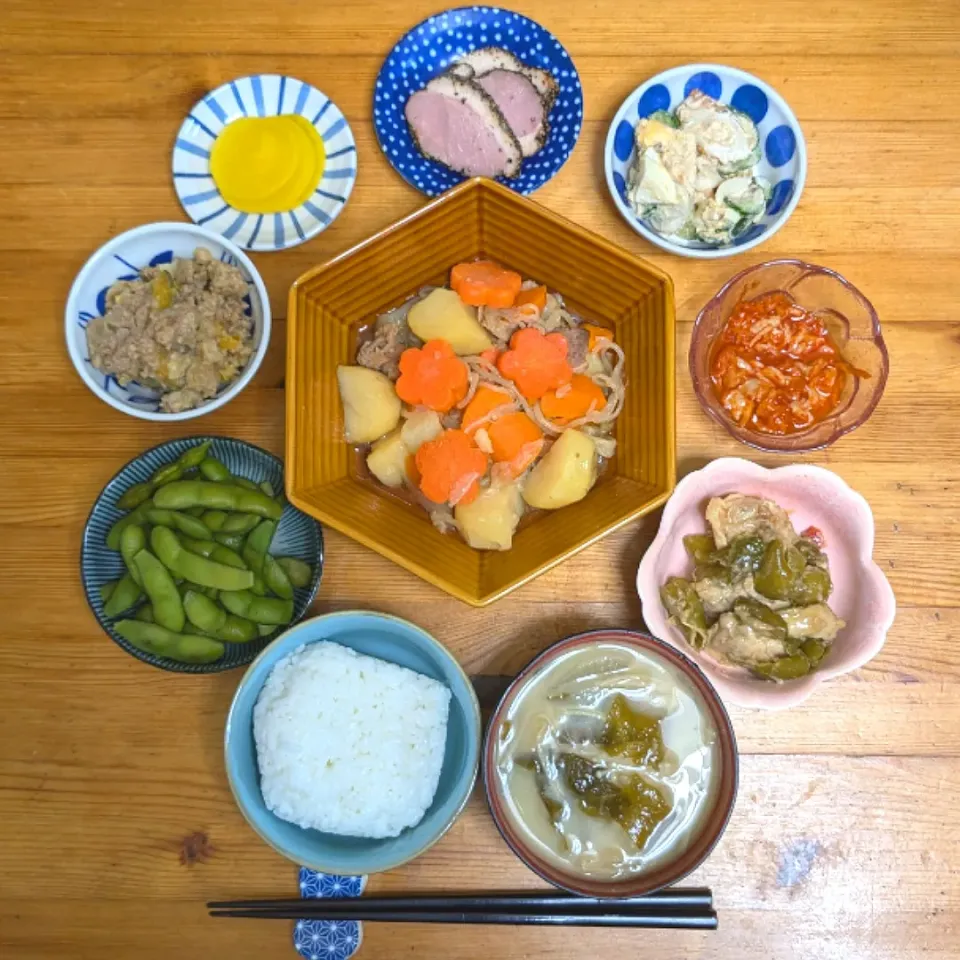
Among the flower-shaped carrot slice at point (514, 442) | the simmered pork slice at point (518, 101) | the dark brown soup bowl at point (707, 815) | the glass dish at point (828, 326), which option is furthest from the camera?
the simmered pork slice at point (518, 101)

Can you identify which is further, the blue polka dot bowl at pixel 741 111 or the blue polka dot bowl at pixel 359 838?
the blue polka dot bowl at pixel 741 111

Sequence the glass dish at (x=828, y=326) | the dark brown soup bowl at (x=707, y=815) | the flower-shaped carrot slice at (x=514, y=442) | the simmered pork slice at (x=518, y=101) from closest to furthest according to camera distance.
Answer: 1. the dark brown soup bowl at (x=707, y=815)
2. the flower-shaped carrot slice at (x=514, y=442)
3. the glass dish at (x=828, y=326)
4. the simmered pork slice at (x=518, y=101)

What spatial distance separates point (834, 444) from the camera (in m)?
1.88

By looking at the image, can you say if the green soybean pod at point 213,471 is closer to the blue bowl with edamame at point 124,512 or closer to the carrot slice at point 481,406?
the blue bowl with edamame at point 124,512

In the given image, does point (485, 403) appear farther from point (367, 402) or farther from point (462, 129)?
point (462, 129)

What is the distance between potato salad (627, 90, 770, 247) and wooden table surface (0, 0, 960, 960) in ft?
0.33

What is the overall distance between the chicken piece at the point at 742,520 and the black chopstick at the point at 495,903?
765mm

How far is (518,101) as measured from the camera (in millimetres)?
1883

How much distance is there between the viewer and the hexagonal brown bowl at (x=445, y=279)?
1.59 metres

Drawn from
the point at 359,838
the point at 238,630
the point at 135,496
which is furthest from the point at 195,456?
the point at 359,838

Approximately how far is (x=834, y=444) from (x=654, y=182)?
0.73 metres

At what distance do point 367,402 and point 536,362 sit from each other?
0.36 metres

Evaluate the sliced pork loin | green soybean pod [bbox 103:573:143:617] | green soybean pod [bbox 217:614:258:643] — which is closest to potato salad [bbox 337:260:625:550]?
the sliced pork loin

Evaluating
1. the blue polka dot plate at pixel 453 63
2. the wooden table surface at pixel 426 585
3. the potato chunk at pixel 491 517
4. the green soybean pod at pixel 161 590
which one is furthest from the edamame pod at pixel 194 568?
the blue polka dot plate at pixel 453 63
